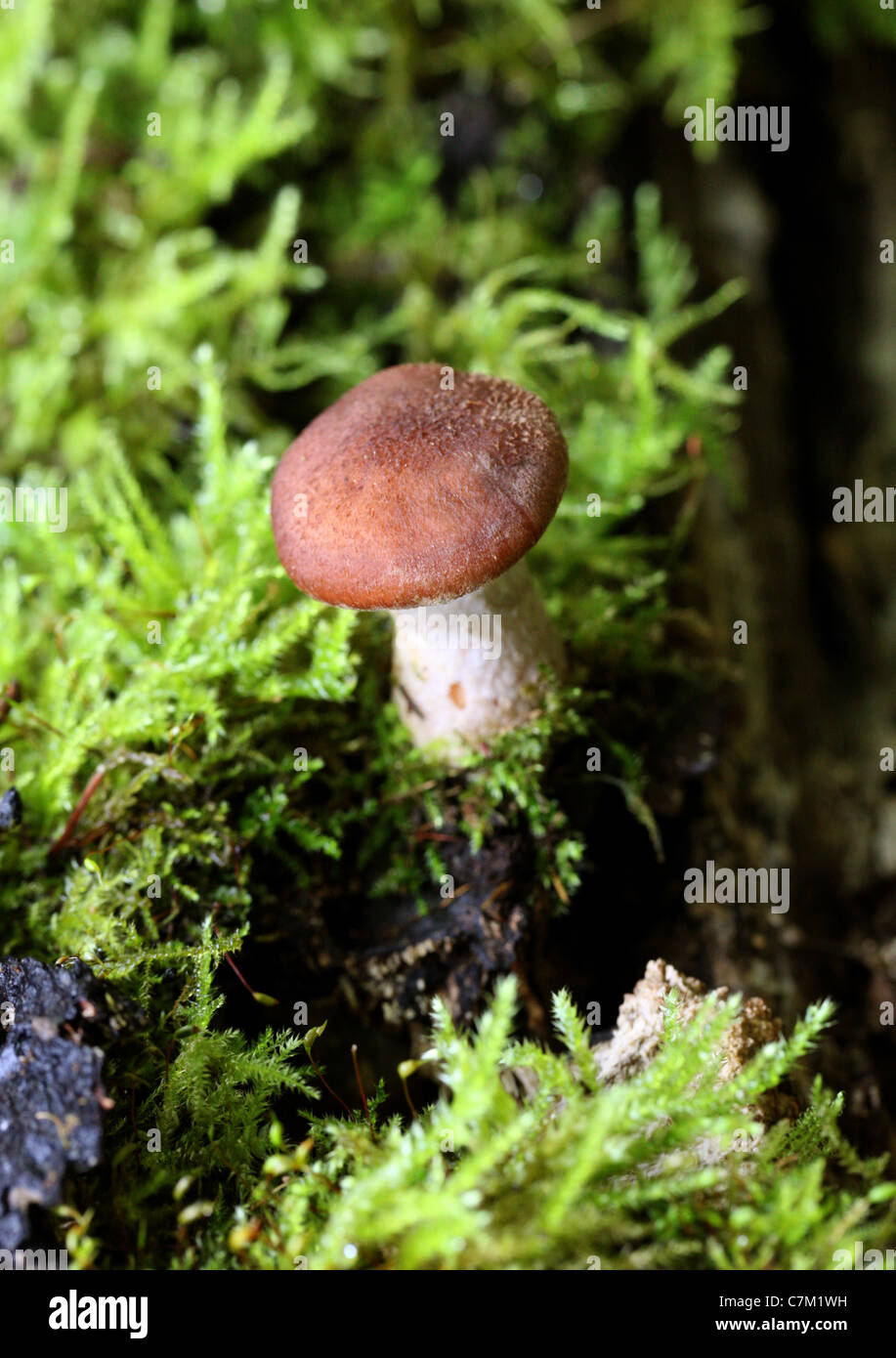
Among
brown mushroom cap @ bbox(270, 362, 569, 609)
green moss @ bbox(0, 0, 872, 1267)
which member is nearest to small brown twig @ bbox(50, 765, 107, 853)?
green moss @ bbox(0, 0, 872, 1267)

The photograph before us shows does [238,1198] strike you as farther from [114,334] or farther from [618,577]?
[114,334]

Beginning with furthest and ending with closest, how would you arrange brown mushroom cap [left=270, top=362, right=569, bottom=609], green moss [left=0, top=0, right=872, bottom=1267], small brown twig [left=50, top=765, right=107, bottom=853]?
small brown twig [left=50, top=765, right=107, bottom=853] < brown mushroom cap [left=270, top=362, right=569, bottom=609] < green moss [left=0, top=0, right=872, bottom=1267]

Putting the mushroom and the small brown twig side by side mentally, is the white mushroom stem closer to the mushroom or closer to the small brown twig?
the mushroom

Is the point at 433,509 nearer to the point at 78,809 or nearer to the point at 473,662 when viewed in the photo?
the point at 473,662

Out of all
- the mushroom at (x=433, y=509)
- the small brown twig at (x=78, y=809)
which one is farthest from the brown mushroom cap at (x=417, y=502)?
the small brown twig at (x=78, y=809)

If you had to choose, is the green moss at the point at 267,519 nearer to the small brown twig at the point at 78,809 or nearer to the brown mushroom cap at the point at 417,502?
the small brown twig at the point at 78,809

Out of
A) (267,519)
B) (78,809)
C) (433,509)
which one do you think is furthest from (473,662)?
(78,809)
